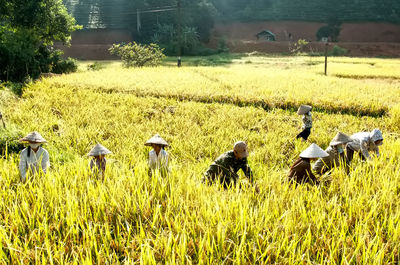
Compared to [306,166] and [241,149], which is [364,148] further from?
[241,149]

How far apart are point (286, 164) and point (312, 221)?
298 cm

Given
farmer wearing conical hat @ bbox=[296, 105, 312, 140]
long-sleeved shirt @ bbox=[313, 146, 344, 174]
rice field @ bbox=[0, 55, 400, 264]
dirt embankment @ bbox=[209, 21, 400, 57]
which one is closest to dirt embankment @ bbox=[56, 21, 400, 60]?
dirt embankment @ bbox=[209, 21, 400, 57]

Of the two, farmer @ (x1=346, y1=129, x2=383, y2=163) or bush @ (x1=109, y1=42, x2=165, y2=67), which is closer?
farmer @ (x1=346, y1=129, x2=383, y2=163)

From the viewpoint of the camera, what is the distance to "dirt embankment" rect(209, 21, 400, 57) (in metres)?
34.6

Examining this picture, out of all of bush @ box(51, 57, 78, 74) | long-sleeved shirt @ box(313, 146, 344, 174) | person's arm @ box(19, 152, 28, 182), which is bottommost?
long-sleeved shirt @ box(313, 146, 344, 174)

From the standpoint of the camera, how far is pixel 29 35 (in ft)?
47.6

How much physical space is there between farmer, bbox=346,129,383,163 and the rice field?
23cm

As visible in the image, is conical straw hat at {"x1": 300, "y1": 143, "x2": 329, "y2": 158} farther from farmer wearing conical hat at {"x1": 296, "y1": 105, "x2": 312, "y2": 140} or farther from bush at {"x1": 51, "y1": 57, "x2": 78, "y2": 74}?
bush at {"x1": 51, "y1": 57, "x2": 78, "y2": 74}

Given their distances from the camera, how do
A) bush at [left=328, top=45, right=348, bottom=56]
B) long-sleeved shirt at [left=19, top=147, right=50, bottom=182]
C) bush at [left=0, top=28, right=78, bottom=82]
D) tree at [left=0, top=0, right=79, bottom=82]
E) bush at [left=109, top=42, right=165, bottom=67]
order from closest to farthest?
long-sleeved shirt at [left=19, top=147, right=50, bottom=182] → bush at [left=0, top=28, right=78, bottom=82] → tree at [left=0, top=0, right=79, bottom=82] → bush at [left=109, top=42, right=165, bottom=67] → bush at [left=328, top=45, right=348, bottom=56]

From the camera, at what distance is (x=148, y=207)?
6.80 ft

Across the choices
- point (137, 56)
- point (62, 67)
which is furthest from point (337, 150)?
point (137, 56)

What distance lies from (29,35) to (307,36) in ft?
122

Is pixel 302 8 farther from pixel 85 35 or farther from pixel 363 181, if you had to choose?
pixel 363 181

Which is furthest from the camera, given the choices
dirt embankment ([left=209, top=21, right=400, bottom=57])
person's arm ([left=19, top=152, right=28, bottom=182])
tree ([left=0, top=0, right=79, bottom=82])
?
dirt embankment ([left=209, top=21, right=400, bottom=57])
